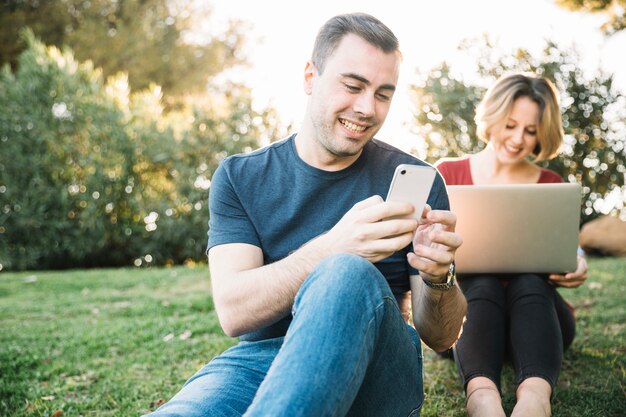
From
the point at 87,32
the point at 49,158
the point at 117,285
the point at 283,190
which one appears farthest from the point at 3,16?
the point at 283,190

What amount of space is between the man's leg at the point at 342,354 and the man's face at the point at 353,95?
0.73 m

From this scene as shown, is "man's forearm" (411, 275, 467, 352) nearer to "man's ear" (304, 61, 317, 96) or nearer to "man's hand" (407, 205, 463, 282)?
"man's hand" (407, 205, 463, 282)

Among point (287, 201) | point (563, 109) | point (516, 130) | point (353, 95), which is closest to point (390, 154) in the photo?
point (353, 95)

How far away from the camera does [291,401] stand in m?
1.32

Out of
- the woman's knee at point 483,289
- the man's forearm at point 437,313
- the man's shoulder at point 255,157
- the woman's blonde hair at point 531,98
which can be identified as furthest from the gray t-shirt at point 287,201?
the woman's blonde hair at point 531,98

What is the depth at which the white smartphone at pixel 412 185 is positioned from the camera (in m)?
1.69

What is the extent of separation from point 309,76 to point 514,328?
4.72 feet

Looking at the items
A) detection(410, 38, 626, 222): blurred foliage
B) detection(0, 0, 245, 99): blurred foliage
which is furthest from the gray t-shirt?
detection(0, 0, 245, 99): blurred foliage

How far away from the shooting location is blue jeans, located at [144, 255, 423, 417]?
4.45 ft

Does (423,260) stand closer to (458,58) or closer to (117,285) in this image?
(117,285)

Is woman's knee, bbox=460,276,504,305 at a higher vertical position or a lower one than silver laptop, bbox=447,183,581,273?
lower

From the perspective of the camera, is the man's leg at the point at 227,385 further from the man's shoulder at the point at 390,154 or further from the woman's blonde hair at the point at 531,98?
the woman's blonde hair at the point at 531,98

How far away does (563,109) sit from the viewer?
8.32m

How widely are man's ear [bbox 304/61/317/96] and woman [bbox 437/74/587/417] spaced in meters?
1.28
